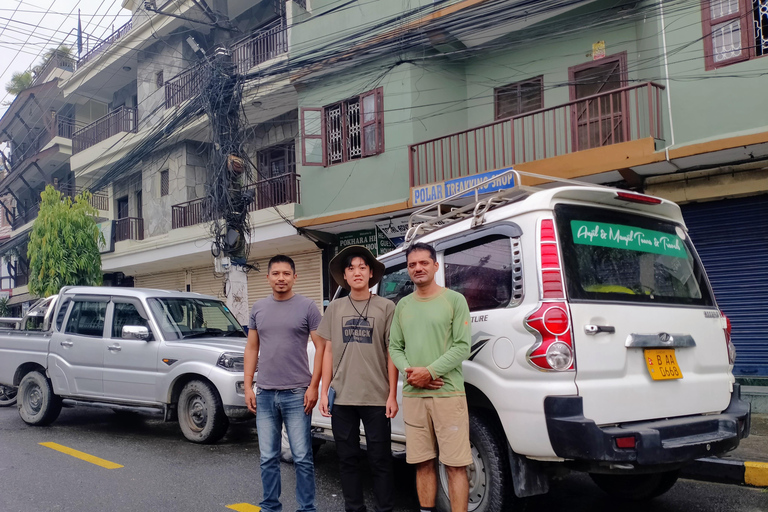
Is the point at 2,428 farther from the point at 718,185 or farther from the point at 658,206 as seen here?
the point at 718,185

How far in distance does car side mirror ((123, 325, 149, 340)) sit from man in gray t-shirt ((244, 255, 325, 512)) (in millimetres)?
3764

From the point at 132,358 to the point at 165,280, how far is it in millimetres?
14471

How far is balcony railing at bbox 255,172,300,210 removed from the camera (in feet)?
49.4

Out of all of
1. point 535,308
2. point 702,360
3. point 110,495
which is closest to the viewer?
Answer: point 535,308

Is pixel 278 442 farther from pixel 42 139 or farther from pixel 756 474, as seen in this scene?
pixel 42 139

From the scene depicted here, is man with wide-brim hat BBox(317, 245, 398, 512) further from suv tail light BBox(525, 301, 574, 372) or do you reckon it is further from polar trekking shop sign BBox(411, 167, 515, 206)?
polar trekking shop sign BBox(411, 167, 515, 206)

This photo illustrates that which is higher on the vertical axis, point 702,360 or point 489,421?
point 702,360

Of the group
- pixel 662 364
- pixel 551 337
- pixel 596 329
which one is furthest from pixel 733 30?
pixel 551 337

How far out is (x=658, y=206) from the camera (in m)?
4.36

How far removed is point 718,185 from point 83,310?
890cm

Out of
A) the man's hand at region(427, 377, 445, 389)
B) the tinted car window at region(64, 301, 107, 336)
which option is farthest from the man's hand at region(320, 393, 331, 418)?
the tinted car window at region(64, 301, 107, 336)

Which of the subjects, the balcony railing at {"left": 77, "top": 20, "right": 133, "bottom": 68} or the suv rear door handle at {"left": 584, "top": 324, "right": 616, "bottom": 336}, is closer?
the suv rear door handle at {"left": 584, "top": 324, "right": 616, "bottom": 336}

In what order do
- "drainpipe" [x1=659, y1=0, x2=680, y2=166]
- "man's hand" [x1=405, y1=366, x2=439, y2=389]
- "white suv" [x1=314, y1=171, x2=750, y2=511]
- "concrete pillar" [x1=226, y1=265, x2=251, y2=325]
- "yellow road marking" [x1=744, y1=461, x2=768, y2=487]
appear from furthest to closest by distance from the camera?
"concrete pillar" [x1=226, y1=265, x2=251, y2=325] → "drainpipe" [x1=659, y1=0, x2=680, y2=166] → "yellow road marking" [x1=744, y1=461, x2=768, y2=487] → "man's hand" [x1=405, y1=366, x2=439, y2=389] → "white suv" [x1=314, y1=171, x2=750, y2=511]

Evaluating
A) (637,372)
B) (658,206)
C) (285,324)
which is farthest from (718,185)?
(285,324)
